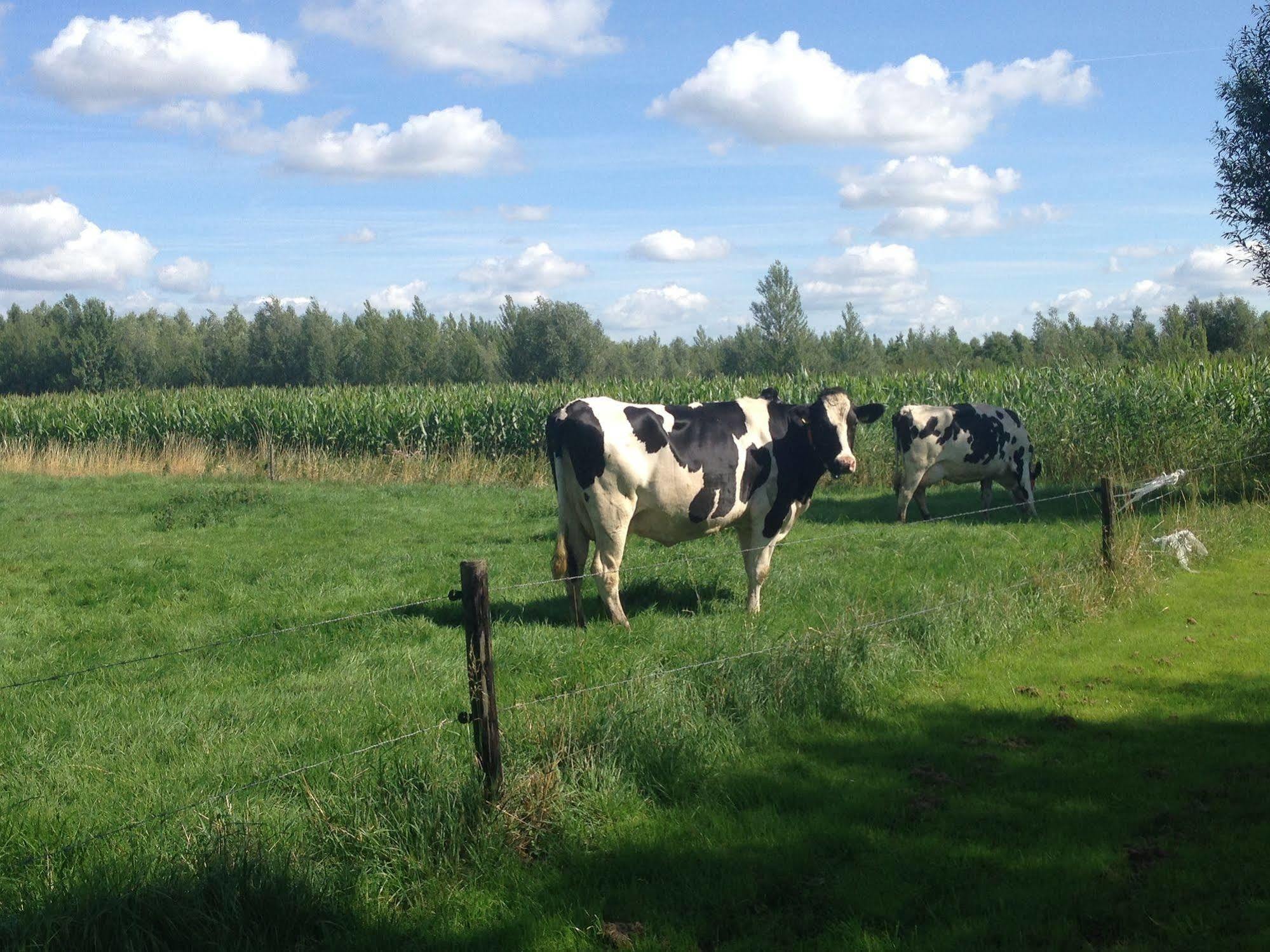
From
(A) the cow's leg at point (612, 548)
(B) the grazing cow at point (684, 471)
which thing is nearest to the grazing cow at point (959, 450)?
(B) the grazing cow at point (684, 471)

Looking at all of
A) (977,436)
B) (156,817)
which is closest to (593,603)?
(156,817)

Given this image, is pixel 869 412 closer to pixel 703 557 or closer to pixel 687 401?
pixel 703 557

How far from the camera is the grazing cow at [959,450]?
17.7 m

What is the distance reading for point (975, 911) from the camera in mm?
4652

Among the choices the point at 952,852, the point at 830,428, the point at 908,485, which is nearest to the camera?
the point at 952,852

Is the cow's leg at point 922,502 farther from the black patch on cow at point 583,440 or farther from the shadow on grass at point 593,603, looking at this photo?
the black patch on cow at point 583,440

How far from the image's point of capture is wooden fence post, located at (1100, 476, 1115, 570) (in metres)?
10.5

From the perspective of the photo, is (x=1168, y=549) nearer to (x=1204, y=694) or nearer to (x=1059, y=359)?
(x=1204, y=694)

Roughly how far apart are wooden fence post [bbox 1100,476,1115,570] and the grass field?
1.03ft

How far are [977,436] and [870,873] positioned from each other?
13.9 m

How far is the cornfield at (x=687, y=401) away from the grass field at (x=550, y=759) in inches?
352

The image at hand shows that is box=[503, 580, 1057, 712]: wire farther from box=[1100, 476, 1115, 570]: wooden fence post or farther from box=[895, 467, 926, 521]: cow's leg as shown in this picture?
box=[895, 467, 926, 521]: cow's leg

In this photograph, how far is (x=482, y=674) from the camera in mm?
5211

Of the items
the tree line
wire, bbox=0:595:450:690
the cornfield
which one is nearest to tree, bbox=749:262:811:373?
the tree line
